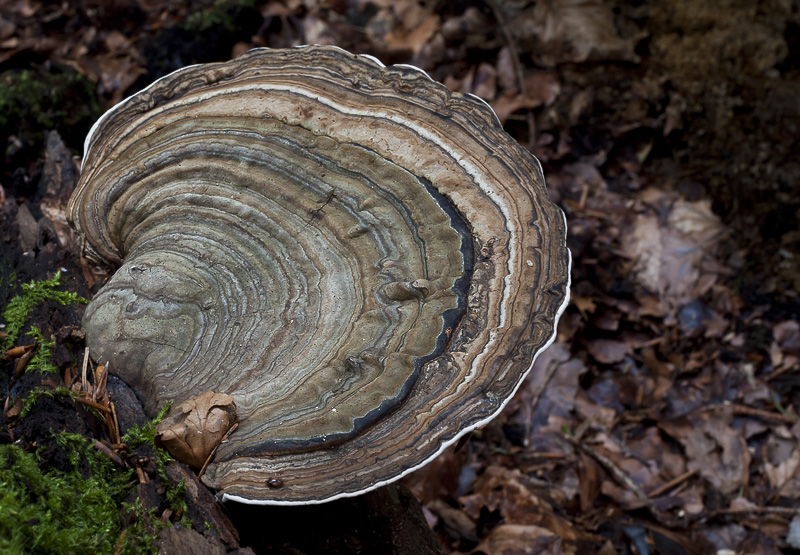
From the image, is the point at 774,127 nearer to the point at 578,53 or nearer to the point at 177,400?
the point at 578,53

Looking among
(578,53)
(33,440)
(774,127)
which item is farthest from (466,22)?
(33,440)

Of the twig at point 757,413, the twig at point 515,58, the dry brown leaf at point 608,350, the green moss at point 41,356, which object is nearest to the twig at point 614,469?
the dry brown leaf at point 608,350

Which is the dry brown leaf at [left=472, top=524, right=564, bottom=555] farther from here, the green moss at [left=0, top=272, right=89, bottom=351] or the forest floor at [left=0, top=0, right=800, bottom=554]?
the green moss at [left=0, top=272, right=89, bottom=351]

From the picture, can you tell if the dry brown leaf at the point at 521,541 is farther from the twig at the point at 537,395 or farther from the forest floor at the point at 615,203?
the twig at the point at 537,395

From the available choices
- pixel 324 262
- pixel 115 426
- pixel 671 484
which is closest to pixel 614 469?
pixel 671 484

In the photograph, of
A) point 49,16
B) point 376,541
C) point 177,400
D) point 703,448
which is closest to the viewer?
point 177,400

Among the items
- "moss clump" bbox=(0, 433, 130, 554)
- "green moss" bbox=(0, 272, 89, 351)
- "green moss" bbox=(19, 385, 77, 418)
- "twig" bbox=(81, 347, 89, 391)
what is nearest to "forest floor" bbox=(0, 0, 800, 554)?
"green moss" bbox=(0, 272, 89, 351)
